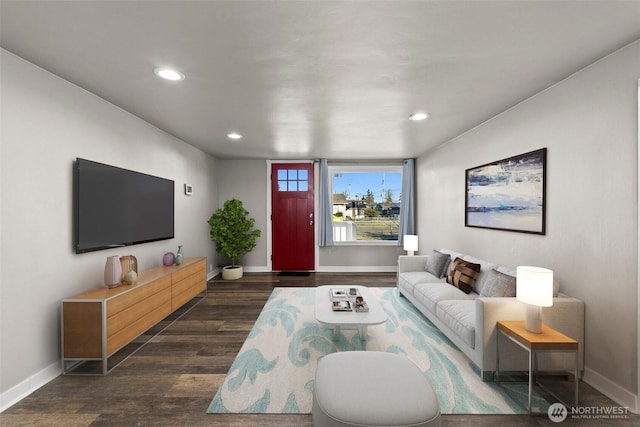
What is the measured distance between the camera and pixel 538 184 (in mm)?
2627

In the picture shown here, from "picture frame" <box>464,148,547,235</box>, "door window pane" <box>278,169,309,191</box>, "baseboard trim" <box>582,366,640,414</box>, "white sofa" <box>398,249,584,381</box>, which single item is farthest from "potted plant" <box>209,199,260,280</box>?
"baseboard trim" <box>582,366,640,414</box>

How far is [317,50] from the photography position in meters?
1.88

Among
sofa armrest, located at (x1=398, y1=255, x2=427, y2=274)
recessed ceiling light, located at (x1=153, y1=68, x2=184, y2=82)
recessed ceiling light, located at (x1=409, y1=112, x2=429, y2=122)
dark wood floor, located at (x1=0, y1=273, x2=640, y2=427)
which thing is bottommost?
dark wood floor, located at (x1=0, y1=273, x2=640, y2=427)

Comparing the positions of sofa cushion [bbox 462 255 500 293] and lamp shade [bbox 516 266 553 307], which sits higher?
lamp shade [bbox 516 266 553 307]

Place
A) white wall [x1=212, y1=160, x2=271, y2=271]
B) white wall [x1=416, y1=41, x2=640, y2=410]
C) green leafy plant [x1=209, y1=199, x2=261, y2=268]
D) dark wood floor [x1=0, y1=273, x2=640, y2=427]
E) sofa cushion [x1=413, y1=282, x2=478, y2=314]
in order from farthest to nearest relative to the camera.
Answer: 1. white wall [x1=212, y1=160, x2=271, y2=271]
2. green leafy plant [x1=209, y1=199, x2=261, y2=268]
3. sofa cushion [x1=413, y1=282, x2=478, y2=314]
4. white wall [x1=416, y1=41, x2=640, y2=410]
5. dark wood floor [x1=0, y1=273, x2=640, y2=427]

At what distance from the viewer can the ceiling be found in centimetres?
151

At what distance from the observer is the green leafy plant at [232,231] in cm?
527

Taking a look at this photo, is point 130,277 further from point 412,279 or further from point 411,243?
point 411,243

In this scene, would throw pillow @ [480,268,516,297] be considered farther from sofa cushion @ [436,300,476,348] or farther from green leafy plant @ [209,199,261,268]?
green leafy plant @ [209,199,261,268]

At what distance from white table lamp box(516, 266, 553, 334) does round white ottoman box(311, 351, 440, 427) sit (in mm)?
1008

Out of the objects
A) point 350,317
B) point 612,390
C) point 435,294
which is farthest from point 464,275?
point 350,317

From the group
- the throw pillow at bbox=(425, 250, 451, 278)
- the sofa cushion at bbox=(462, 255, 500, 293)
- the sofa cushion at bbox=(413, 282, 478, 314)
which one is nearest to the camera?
the sofa cushion at bbox=(413, 282, 478, 314)

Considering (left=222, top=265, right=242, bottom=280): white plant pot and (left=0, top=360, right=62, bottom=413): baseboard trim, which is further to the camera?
(left=222, top=265, right=242, bottom=280): white plant pot

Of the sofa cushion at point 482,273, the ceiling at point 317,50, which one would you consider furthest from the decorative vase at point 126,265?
the sofa cushion at point 482,273
